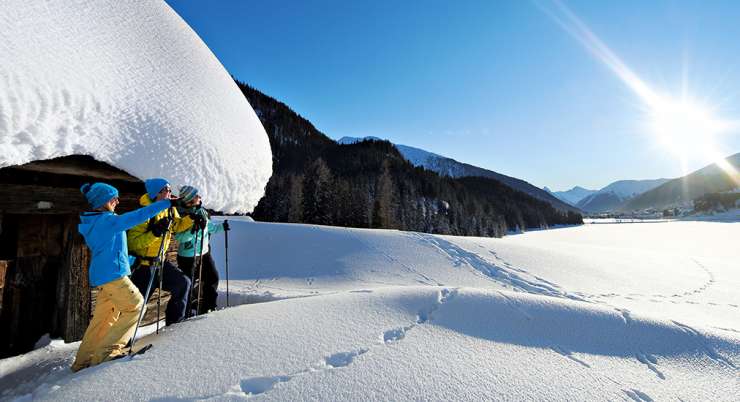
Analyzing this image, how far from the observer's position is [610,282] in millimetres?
10180

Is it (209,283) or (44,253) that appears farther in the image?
(209,283)

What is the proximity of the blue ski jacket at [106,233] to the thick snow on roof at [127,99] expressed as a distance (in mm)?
478

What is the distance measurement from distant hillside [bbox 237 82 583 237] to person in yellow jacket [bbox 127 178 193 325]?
25.3m

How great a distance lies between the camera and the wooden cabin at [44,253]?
131 inches

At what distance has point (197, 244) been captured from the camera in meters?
4.39

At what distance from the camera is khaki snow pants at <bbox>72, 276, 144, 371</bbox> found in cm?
271

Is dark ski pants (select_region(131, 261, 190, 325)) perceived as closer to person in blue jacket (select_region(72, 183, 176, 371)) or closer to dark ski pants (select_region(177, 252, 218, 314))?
person in blue jacket (select_region(72, 183, 176, 371))

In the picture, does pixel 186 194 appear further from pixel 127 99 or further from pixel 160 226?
pixel 127 99

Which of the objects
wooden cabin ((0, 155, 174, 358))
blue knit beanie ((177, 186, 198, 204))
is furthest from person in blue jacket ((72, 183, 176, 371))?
wooden cabin ((0, 155, 174, 358))

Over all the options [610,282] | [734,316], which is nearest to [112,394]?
[734,316]

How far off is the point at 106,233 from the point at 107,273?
0.34m

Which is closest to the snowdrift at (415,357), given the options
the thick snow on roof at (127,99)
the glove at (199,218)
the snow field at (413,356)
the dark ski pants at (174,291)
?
the snow field at (413,356)

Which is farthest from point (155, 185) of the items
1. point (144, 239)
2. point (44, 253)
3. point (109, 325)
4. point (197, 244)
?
point (44, 253)

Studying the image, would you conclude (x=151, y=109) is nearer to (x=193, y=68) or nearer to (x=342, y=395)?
(x=193, y=68)
